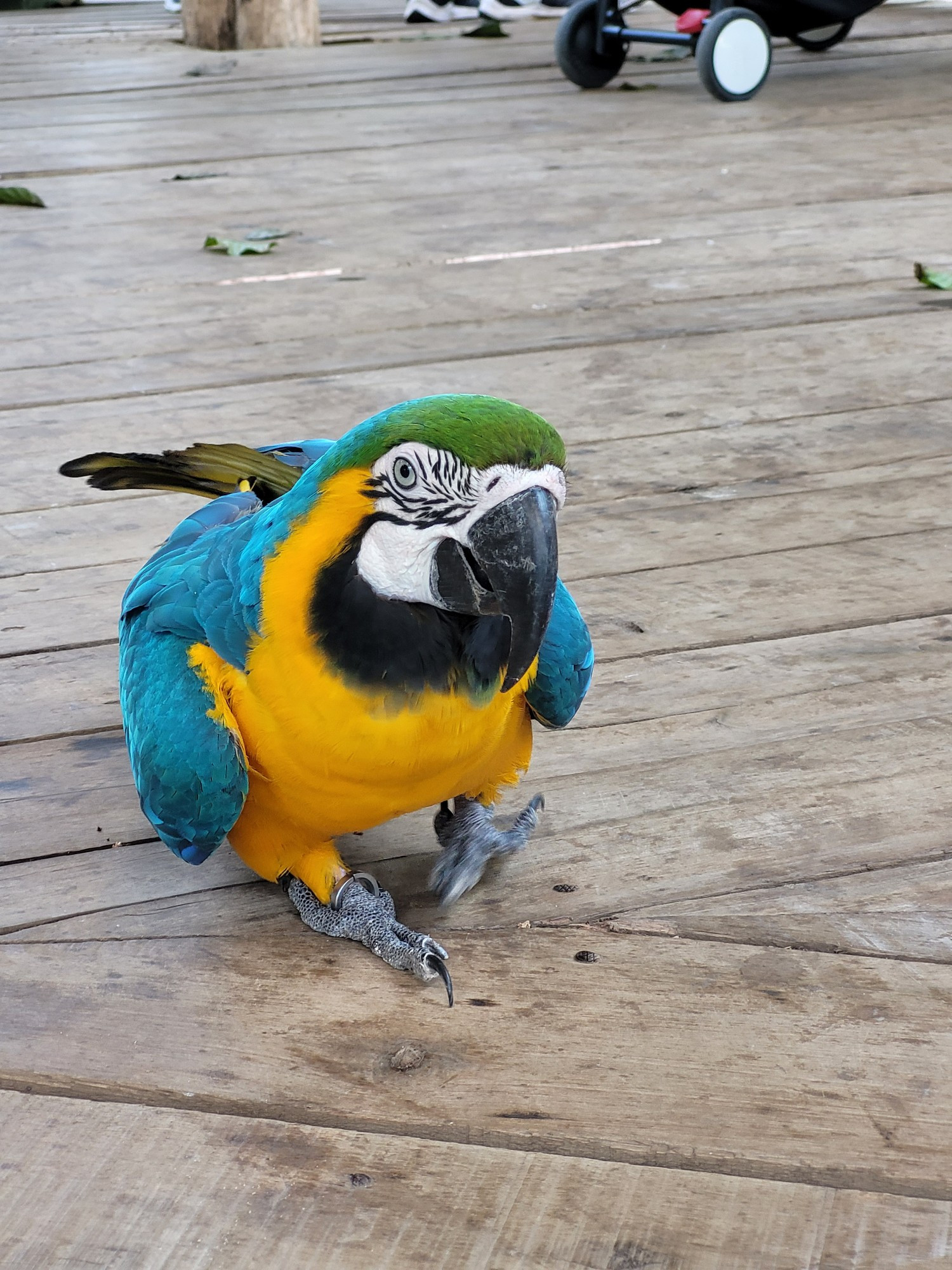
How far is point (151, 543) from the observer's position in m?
2.00

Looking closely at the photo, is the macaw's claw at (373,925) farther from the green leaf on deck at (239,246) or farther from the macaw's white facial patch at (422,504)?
the green leaf on deck at (239,246)

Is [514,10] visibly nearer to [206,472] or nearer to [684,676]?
[684,676]

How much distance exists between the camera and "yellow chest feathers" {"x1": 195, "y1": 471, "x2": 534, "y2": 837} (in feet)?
3.63

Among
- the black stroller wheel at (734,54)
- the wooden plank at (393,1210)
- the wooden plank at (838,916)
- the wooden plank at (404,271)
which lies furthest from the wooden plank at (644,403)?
the black stroller wheel at (734,54)

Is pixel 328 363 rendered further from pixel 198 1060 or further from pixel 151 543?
pixel 198 1060

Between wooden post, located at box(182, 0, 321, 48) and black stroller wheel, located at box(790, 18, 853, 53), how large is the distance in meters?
2.05

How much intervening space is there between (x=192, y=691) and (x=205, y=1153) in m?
0.37

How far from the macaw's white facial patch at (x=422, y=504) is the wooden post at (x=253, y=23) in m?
5.48

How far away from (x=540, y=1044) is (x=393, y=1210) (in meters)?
0.21

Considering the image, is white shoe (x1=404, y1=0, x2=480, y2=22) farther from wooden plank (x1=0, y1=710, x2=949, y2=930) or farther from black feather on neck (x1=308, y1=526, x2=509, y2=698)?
black feather on neck (x1=308, y1=526, x2=509, y2=698)

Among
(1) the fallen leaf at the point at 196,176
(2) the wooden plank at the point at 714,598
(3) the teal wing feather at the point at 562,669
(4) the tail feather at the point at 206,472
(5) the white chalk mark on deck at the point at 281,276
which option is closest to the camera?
(3) the teal wing feather at the point at 562,669

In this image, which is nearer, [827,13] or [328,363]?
[328,363]

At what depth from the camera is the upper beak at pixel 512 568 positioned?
1.00 m

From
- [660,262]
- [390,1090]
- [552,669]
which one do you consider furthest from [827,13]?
[390,1090]
